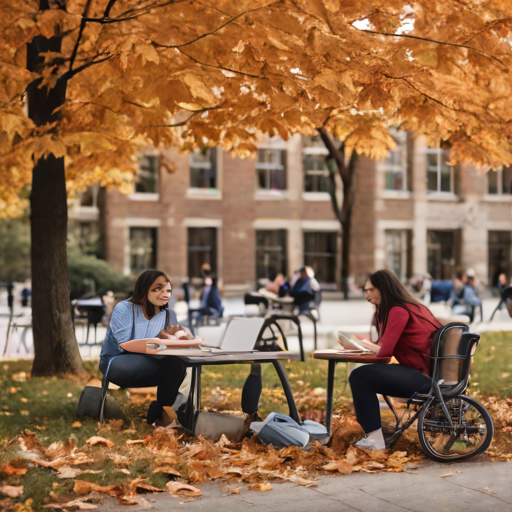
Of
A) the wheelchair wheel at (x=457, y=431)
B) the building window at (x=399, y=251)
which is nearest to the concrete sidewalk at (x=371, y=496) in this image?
the wheelchair wheel at (x=457, y=431)

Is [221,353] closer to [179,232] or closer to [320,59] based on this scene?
[320,59]

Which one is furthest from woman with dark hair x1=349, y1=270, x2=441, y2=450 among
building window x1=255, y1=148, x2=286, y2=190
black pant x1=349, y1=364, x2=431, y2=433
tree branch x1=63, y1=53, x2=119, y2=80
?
building window x1=255, y1=148, x2=286, y2=190

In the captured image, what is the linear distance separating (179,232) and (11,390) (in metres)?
29.0

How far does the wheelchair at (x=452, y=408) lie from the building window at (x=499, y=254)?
3718cm

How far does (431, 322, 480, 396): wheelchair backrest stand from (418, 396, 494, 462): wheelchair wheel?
0.36 ft

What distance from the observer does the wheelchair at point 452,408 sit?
19.6 feet

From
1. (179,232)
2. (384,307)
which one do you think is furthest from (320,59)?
(179,232)

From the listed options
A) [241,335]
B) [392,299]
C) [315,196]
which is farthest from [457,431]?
[315,196]

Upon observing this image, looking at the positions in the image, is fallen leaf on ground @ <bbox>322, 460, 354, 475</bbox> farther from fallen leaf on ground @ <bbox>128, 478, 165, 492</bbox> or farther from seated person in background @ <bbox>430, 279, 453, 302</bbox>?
seated person in background @ <bbox>430, 279, 453, 302</bbox>

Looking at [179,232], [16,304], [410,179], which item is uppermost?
[410,179]

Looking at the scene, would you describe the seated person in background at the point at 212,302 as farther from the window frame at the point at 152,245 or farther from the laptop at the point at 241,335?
the window frame at the point at 152,245

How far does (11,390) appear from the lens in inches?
355

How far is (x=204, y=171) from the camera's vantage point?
3859 centimetres

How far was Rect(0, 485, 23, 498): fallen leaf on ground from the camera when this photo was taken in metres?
4.82
